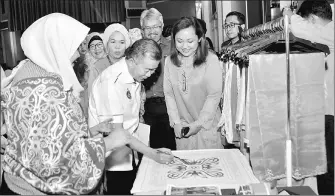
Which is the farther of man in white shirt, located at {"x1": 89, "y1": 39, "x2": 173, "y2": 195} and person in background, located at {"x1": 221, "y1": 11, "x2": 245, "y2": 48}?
person in background, located at {"x1": 221, "y1": 11, "x2": 245, "y2": 48}

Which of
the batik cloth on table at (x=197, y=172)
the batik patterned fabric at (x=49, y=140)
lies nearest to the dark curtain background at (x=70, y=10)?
the batik cloth on table at (x=197, y=172)

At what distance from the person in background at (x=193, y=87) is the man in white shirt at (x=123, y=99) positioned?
0.38 meters

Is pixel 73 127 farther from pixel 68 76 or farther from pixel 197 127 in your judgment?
pixel 197 127

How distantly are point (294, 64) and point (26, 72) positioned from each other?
3.70 feet

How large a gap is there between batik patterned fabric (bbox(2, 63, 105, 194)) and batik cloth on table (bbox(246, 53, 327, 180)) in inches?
31.0

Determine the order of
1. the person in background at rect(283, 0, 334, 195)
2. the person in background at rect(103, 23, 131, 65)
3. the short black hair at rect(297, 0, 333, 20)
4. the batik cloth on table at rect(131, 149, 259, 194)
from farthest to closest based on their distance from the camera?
1. the person in background at rect(103, 23, 131, 65)
2. the short black hair at rect(297, 0, 333, 20)
3. the person in background at rect(283, 0, 334, 195)
4. the batik cloth on table at rect(131, 149, 259, 194)

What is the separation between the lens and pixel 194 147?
244 cm

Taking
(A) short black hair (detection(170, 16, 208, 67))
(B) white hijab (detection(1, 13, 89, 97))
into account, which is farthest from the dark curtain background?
(B) white hijab (detection(1, 13, 89, 97))

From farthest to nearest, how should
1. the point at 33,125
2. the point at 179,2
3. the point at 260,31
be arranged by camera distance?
1. the point at 179,2
2. the point at 260,31
3. the point at 33,125

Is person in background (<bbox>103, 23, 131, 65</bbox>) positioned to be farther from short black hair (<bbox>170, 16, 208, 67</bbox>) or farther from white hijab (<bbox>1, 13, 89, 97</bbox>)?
white hijab (<bbox>1, 13, 89, 97</bbox>)

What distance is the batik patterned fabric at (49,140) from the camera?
48.8 inches

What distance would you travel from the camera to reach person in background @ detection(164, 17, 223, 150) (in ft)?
7.71

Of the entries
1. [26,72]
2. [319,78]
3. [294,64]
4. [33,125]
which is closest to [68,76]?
[26,72]

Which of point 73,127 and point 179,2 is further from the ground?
point 179,2
